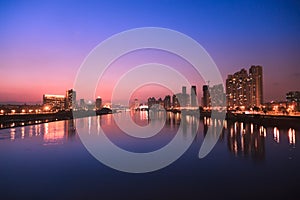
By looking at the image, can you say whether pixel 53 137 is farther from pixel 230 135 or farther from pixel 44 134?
pixel 230 135

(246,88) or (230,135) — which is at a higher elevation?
(246,88)

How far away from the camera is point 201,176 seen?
940 cm

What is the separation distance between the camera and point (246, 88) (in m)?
115

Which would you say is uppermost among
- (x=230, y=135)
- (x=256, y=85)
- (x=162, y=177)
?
(x=256, y=85)

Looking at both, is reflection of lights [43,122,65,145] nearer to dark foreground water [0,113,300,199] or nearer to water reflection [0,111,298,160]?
water reflection [0,111,298,160]

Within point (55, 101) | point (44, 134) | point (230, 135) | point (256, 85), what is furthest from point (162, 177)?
Result: point (55, 101)

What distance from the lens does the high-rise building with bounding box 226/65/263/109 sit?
362 ft

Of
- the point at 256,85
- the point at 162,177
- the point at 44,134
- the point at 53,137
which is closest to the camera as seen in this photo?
the point at 162,177

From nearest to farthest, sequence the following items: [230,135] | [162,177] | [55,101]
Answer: [162,177]
[230,135]
[55,101]

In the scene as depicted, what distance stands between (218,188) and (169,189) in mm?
1482

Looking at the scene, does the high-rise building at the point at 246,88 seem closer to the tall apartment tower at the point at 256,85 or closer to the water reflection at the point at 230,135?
the tall apartment tower at the point at 256,85

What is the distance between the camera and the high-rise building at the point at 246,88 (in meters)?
110

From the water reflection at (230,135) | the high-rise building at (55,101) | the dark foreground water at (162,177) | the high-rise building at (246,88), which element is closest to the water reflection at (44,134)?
the water reflection at (230,135)

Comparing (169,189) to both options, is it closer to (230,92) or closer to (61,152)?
(61,152)
